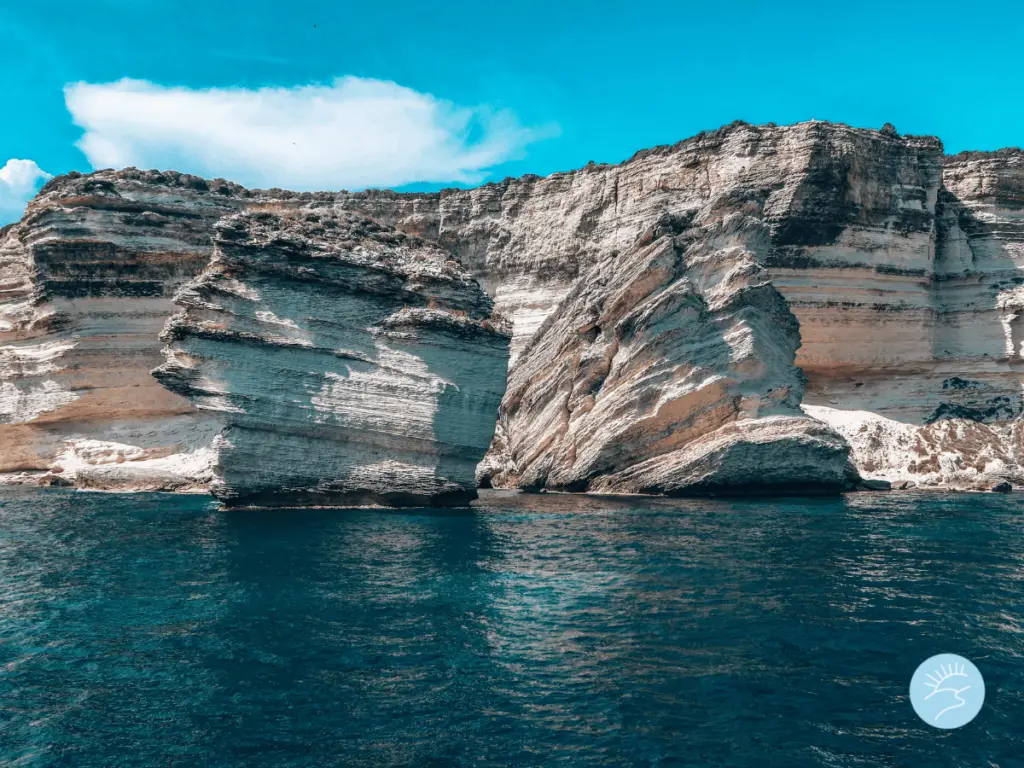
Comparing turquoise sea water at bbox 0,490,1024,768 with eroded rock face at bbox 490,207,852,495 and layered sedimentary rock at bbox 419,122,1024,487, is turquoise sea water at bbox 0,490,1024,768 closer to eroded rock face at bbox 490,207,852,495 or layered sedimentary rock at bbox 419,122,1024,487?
eroded rock face at bbox 490,207,852,495

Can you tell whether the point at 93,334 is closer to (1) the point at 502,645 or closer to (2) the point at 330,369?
(2) the point at 330,369

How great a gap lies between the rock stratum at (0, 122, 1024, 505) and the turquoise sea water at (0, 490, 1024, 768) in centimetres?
739

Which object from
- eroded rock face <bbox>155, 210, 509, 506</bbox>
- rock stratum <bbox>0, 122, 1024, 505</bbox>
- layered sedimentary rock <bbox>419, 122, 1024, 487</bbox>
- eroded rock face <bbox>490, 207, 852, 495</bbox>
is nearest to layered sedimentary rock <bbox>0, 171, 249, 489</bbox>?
rock stratum <bbox>0, 122, 1024, 505</bbox>

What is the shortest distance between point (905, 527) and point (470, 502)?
668 inches

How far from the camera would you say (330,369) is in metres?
32.2

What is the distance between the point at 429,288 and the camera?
1342 inches

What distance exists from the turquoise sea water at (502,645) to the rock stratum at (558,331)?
739 cm

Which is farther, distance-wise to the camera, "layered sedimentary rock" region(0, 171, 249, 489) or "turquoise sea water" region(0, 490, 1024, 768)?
"layered sedimentary rock" region(0, 171, 249, 489)

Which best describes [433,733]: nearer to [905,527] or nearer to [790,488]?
[905,527]

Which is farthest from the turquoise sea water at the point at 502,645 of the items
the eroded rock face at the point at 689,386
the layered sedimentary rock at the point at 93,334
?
the layered sedimentary rock at the point at 93,334

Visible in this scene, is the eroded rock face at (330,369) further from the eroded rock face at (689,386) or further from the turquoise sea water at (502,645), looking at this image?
the eroded rock face at (689,386)

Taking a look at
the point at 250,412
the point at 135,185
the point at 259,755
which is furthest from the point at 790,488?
the point at 135,185

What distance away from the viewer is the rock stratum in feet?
106

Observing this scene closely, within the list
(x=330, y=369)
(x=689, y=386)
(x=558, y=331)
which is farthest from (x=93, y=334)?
(x=689, y=386)
